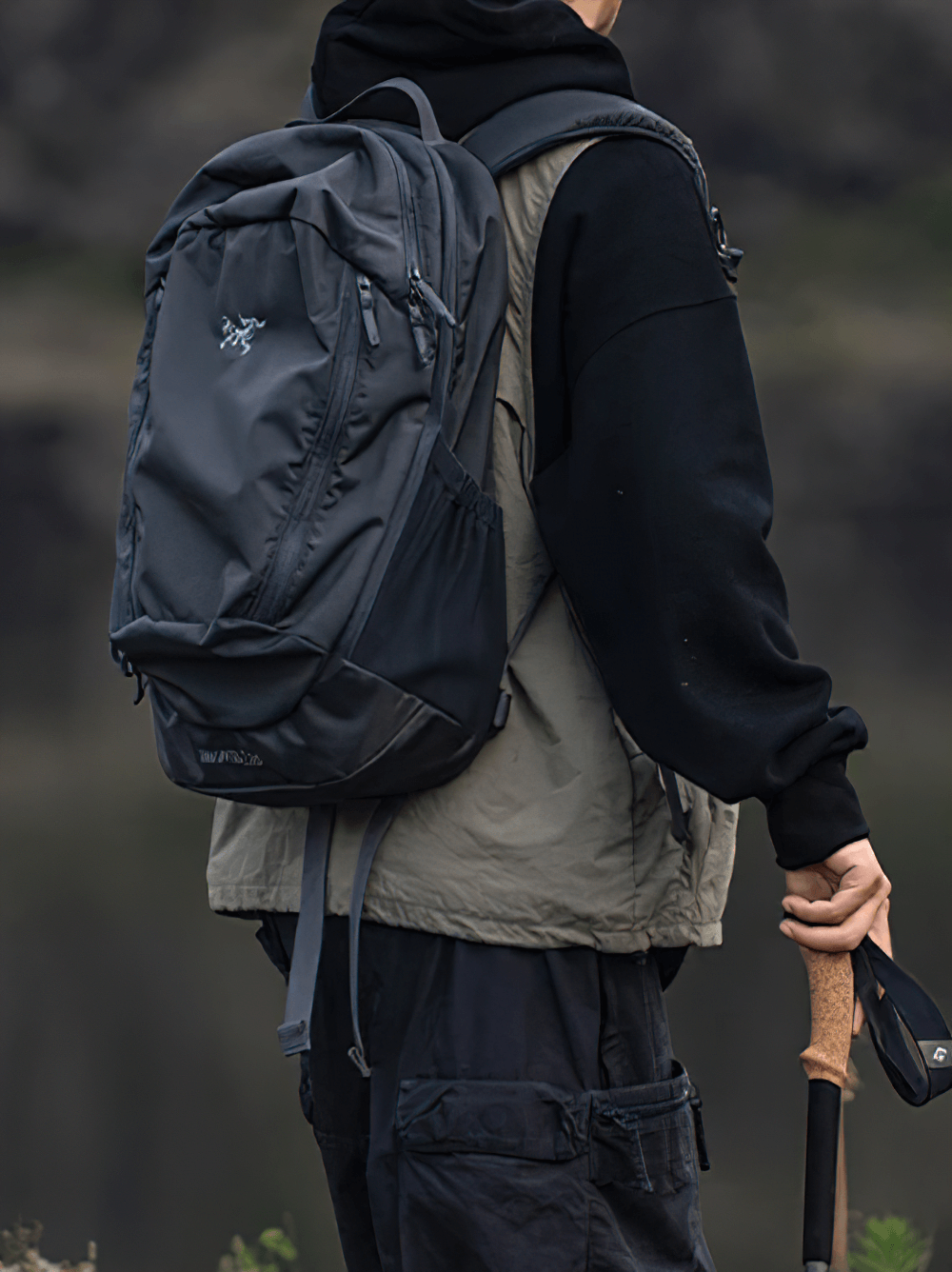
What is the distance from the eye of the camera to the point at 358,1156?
1547 millimetres

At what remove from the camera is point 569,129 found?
1423 millimetres

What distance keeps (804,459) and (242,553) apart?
203 centimetres

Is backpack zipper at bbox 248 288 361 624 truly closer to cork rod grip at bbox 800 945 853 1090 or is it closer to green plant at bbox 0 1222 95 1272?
cork rod grip at bbox 800 945 853 1090

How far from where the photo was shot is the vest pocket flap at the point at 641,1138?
1395 mm

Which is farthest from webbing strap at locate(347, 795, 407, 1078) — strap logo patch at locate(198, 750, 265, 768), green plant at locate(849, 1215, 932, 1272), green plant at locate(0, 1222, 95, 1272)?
green plant at locate(0, 1222, 95, 1272)

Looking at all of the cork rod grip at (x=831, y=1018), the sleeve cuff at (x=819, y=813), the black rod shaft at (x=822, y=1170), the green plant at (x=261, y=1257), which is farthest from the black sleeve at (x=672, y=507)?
the green plant at (x=261, y=1257)

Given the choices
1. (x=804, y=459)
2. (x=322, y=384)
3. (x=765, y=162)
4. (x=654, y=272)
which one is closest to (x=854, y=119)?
(x=765, y=162)

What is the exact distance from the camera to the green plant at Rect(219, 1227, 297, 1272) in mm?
3156

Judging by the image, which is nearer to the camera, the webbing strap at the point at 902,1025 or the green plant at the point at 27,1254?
the webbing strap at the point at 902,1025

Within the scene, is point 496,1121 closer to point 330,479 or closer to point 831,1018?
point 831,1018

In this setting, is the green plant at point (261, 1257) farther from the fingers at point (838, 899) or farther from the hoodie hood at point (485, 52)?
the hoodie hood at point (485, 52)

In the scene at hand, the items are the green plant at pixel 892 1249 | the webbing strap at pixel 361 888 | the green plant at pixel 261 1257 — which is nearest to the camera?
the webbing strap at pixel 361 888

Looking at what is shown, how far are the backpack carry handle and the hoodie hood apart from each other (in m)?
0.03

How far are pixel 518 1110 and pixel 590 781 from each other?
306mm
